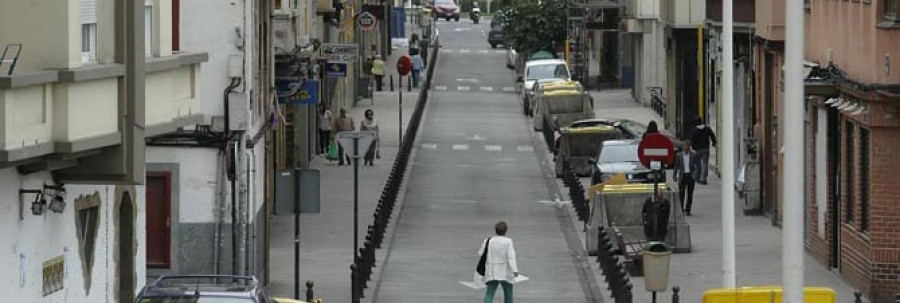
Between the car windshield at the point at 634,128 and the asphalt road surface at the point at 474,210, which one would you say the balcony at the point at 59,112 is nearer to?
the asphalt road surface at the point at 474,210

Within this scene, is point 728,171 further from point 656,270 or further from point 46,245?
point 46,245

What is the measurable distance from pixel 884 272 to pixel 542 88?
125ft

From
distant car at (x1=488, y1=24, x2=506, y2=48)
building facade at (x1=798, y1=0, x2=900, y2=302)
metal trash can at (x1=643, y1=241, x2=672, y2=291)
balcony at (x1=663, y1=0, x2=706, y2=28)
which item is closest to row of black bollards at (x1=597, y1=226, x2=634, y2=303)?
Result: metal trash can at (x1=643, y1=241, x2=672, y2=291)

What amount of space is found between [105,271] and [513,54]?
77.0 m

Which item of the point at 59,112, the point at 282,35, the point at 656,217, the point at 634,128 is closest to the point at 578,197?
the point at 656,217

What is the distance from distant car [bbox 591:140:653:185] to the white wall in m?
22.8

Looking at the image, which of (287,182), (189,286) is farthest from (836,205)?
(189,286)

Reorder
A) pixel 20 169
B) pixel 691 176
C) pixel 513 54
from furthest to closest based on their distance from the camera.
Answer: pixel 513 54 < pixel 691 176 < pixel 20 169

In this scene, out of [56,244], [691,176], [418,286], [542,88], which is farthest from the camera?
[542,88]

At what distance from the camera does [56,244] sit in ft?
66.8

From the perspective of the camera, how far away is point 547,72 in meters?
79.6

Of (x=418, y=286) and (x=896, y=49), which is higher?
(x=896, y=49)

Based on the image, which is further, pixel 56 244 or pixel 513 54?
pixel 513 54

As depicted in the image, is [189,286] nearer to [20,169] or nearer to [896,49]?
[20,169]
